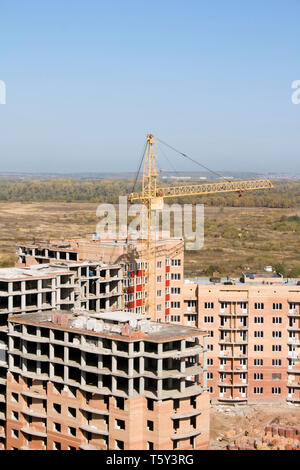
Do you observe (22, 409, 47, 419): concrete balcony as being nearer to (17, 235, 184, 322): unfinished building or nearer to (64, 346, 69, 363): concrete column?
(64, 346, 69, 363): concrete column

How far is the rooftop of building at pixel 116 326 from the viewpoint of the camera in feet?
78.4

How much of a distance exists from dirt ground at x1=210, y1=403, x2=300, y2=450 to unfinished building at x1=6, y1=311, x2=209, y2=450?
568 centimetres

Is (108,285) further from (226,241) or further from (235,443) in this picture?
(226,241)

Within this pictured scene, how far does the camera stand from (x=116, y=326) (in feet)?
80.4

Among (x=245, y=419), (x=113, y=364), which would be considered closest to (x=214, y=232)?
(x=245, y=419)

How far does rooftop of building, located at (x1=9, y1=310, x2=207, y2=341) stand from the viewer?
23891 mm

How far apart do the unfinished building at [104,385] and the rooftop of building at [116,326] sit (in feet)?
0.11

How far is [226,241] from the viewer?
88125mm

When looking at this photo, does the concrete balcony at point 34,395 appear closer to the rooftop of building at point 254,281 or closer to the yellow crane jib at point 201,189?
the rooftop of building at point 254,281

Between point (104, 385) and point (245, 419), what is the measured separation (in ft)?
33.2

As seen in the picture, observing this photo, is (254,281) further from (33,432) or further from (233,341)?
(33,432)

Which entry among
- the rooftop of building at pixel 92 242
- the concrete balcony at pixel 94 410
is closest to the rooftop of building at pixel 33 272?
the rooftop of building at pixel 92 242

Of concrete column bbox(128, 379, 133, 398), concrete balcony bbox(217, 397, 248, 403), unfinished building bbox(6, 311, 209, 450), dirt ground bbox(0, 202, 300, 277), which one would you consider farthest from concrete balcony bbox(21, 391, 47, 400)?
dirt ground bbox(0, 202, 300, 277)
